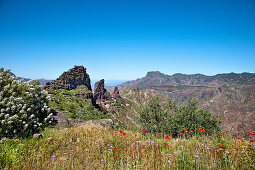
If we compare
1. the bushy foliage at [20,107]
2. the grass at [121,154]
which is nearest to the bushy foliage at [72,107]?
the bushy foliage at [20,107]

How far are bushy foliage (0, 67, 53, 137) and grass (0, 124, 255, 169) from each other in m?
1.50

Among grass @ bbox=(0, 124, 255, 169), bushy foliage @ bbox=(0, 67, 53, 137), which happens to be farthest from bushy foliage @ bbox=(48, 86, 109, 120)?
grass @ bbox=(0, 124, 255, 169)

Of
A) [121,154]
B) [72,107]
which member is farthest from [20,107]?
[72,107]

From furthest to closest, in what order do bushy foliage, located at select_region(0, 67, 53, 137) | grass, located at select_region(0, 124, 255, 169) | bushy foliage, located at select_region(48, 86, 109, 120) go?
bushy foliage, located at select_region(48, 86, 109, 120)
bushy foliage, located at select_region(0, 67, 53, 137)
grass, located at select_region(0, 124, 255, 169)

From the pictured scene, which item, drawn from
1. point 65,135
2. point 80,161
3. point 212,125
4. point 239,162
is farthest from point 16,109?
point 212,125

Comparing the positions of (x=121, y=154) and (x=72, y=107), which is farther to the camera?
(x=72, y=107)

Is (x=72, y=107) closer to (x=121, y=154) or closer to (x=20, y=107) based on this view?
(x=20, y=107)

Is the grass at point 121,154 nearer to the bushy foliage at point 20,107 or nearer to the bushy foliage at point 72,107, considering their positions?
the bushy foliage at point 20,107

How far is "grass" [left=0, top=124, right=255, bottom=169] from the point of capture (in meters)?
3.82

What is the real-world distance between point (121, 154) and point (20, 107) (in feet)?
20.9

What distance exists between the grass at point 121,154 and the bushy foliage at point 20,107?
1.50m

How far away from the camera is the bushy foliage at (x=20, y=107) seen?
6.56 m

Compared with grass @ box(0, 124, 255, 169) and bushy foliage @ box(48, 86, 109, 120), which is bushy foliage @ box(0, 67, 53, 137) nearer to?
grass @ box(0, 124, 255, 169)

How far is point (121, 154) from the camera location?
4.83 m
